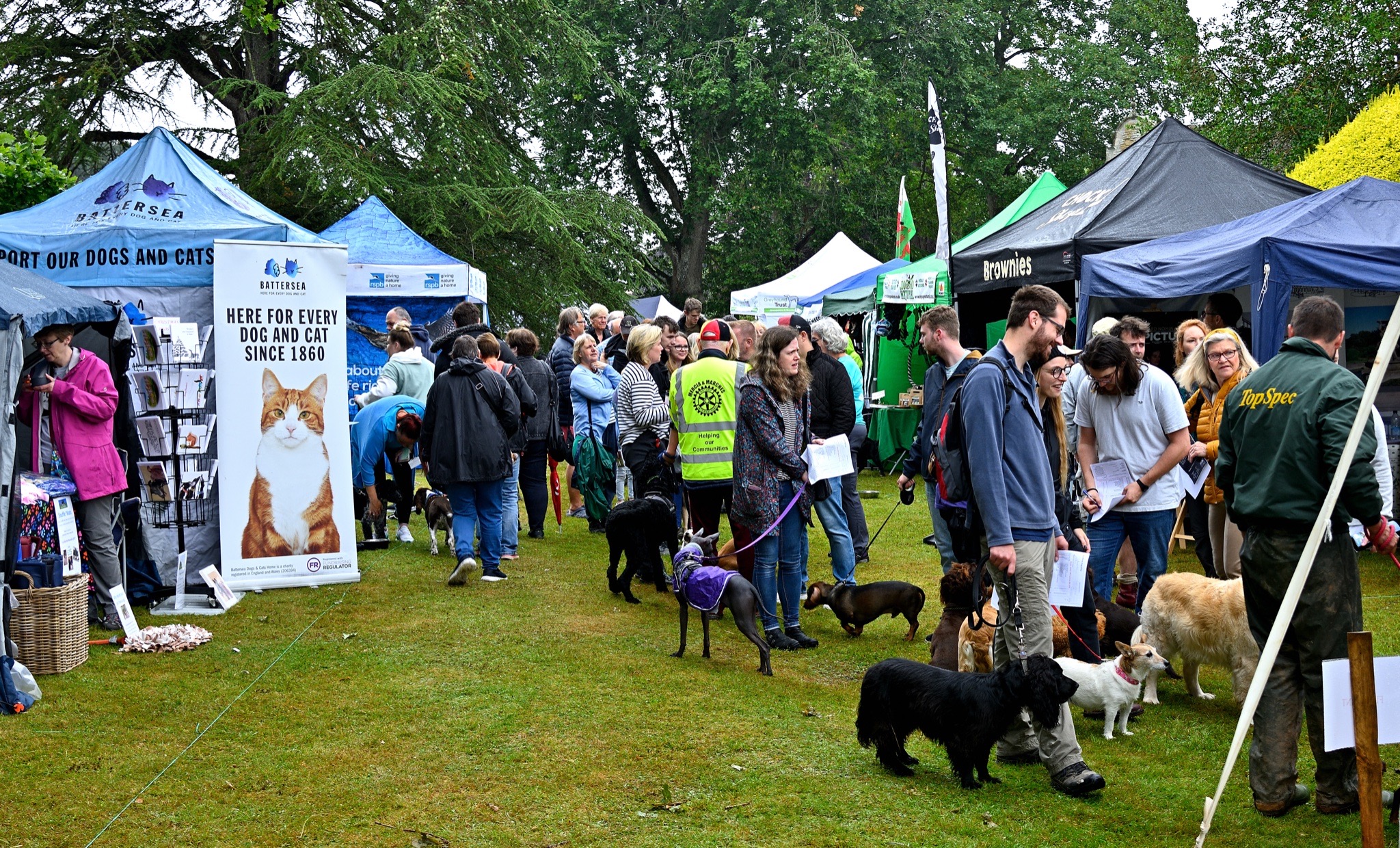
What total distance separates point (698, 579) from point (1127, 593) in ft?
8.12

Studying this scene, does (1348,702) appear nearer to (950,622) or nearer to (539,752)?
(950,622)

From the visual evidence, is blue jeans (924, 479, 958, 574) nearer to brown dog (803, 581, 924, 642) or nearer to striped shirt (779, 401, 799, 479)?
brown dog (803, 581, 924, 642)

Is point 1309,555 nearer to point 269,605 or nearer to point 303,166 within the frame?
point 269,605

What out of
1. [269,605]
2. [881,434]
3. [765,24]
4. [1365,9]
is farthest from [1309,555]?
[765,24]

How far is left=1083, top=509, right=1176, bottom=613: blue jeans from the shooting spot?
5.98 meters

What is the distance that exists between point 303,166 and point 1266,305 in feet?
54.6

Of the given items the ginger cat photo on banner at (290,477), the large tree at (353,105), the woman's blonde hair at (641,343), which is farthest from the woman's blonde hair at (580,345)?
the large tree at (353,105)

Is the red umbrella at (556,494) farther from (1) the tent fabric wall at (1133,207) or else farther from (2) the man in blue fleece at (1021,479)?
(2) the man in blue fleece at (1021,479)

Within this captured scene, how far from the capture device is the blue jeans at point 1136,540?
5980 millimetres

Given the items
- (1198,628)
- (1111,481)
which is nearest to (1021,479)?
(1198,628)

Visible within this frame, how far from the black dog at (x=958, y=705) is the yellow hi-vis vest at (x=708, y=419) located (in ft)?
8.36

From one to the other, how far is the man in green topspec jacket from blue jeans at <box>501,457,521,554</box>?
235 inches

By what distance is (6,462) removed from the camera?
569 centimetres

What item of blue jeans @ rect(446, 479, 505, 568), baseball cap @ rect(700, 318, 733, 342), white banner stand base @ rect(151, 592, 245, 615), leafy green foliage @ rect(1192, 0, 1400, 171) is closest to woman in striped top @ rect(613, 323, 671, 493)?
blue jeans @ rect(446, 479, 505, 568)
